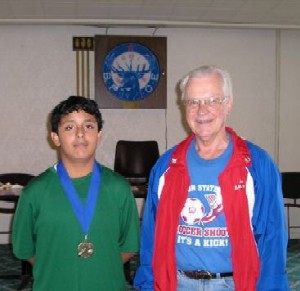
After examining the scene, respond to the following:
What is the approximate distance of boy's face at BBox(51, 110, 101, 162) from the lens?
1878 millimetres

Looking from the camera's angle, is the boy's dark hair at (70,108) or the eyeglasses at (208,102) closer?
→ the eyeglasses at (208,102)

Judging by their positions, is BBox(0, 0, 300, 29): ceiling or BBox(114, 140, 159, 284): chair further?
BBox(114, 140, 159, 284): chair

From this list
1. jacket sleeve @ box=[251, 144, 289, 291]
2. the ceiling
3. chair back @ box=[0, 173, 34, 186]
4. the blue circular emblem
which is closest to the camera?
jacket sleeve @ box=[251, 144, 289, 291]

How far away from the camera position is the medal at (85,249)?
181cm

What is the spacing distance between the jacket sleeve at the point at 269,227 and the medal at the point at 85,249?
659 mm

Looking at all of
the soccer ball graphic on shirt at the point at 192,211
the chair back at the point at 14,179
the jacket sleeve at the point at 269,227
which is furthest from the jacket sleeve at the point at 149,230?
the chair back at the point at 14,179

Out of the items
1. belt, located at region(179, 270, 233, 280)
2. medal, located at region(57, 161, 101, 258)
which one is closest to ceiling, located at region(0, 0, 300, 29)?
medal, located at region(57, 161, 101, 258)

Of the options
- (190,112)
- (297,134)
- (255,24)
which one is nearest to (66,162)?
(190,112)

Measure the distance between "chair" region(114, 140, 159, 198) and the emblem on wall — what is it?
0.81 m

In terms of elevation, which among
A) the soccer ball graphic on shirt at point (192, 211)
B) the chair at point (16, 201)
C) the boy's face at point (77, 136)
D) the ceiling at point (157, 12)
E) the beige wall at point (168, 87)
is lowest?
the chair at point (16, 201)

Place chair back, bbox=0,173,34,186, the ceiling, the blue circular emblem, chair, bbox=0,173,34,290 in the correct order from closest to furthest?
chair, bbox=0,173,34,290 → the ceiling → chair back, bbox=0,173,34,186 → the blue circular emblem

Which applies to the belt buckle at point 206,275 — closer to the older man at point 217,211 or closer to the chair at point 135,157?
the older man at point 217,211

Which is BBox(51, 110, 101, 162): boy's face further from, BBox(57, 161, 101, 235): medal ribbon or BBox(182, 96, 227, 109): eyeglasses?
BBox(182, 96, 227, 109): eyeglasses

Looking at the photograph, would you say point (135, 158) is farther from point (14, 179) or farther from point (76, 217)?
point (76, 217)
